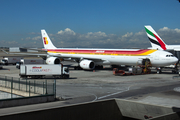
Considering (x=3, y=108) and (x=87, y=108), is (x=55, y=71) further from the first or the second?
(x=87, y=108)

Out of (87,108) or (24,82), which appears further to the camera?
(24,82)

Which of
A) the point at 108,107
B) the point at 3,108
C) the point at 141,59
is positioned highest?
the point at 141,59

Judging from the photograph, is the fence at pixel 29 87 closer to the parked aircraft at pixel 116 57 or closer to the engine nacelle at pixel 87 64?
the engine nacelle at pixel 87 64

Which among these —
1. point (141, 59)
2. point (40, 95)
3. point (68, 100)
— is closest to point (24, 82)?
point (40, 95)

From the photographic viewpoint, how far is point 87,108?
10.9 m

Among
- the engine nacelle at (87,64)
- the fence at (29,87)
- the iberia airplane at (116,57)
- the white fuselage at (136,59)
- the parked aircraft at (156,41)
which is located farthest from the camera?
the parked aircraft at (156,41)

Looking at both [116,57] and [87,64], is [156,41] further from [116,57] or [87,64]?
[87,64]

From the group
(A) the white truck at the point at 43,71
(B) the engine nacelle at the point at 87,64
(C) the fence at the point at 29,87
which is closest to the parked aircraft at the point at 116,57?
(B) the engine nacelle at the point at 87,64

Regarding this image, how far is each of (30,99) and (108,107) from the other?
8640mm

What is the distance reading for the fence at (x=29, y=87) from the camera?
19.0 m

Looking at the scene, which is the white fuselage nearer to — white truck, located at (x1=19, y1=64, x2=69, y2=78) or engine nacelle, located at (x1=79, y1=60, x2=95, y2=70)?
engine nacelle, located at (x1=79, y1=60, x2=95, y2=70)

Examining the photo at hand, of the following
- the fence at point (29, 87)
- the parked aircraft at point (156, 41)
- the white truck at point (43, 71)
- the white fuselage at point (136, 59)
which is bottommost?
the fence at point (29, 87)

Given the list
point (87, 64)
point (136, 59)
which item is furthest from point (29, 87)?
point (136, 59)

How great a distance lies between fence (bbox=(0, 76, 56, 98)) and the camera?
750 inches
